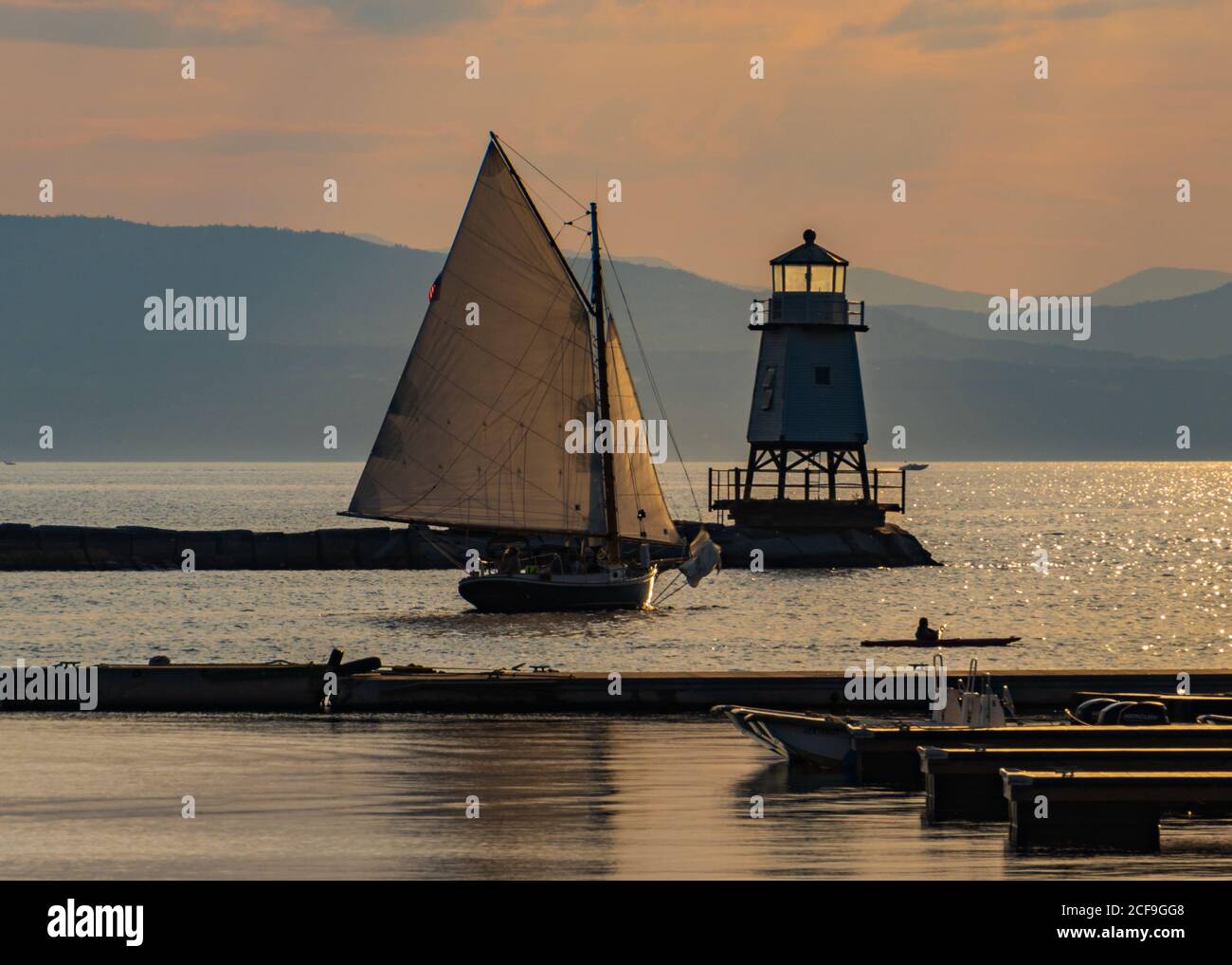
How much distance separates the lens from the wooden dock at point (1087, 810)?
21984mm

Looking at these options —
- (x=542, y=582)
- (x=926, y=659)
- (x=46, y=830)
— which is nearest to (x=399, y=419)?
(x=542, y=582)

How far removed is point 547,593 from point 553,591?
0.24 meters

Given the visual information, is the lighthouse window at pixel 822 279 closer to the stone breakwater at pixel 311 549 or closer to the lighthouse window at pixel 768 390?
the lighthouse window at pixel 768 390

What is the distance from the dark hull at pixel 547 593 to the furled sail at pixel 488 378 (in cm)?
462

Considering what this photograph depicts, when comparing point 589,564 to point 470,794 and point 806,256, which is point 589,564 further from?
point 470,794

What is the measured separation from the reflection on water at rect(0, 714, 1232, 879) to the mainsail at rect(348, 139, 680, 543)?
31.3m

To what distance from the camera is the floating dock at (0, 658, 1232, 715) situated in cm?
3362

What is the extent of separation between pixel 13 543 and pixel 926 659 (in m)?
60.8

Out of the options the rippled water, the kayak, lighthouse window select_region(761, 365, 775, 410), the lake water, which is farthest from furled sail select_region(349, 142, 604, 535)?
lighthouse window select_region(761, 365, 775, 410)

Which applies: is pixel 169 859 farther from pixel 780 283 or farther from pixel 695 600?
pixel 780 283

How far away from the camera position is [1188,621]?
251ft

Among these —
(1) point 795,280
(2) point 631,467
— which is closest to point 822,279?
(1) point 795,280

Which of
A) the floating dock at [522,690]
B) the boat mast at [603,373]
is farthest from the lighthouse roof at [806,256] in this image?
the floating dock at [522,690]

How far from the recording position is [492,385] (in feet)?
207
